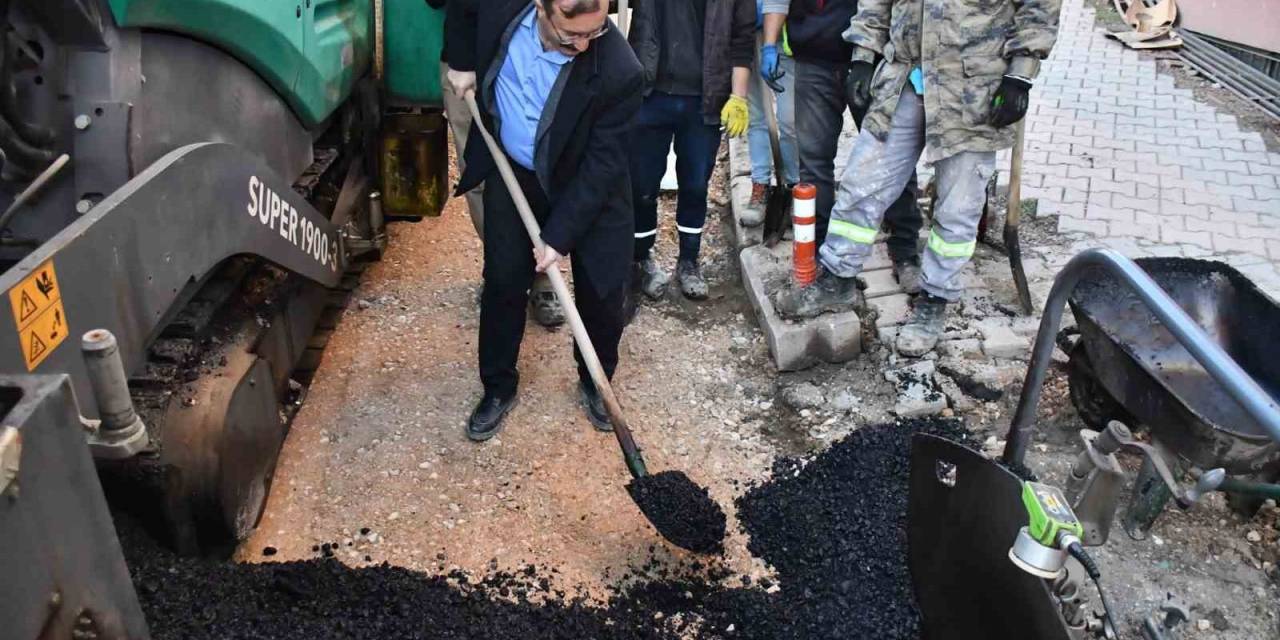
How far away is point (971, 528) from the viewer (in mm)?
2613

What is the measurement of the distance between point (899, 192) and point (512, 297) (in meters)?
1.75

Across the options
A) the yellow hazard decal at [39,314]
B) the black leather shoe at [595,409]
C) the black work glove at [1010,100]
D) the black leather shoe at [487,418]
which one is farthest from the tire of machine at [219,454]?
the black work glove at [1010,100]

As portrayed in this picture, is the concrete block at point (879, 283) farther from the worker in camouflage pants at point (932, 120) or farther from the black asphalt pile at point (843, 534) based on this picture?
the black asphalt pile at point (843, 534)

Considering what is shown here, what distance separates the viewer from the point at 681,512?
10.8 ft

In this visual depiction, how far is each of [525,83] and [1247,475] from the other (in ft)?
8.59

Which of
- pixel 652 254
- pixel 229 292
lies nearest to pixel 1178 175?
pixel 652 254

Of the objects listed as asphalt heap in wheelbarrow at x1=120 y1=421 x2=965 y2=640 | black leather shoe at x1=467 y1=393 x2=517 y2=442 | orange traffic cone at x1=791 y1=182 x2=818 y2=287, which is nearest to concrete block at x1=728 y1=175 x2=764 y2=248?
orange traffic cone at x1=791 y1=182 x2=818 y2=287

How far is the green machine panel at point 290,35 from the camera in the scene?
2.66 meters

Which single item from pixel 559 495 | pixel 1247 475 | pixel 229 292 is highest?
pixel 229 292

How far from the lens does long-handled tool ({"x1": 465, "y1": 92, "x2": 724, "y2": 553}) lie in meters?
3.28

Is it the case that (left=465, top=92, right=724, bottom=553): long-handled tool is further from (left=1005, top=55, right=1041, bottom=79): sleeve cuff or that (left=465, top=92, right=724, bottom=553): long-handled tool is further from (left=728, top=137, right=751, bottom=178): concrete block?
(left=728, top=137, right=751, bottom=178): concrete block

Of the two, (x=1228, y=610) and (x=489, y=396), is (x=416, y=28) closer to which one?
(x=489, y=396)

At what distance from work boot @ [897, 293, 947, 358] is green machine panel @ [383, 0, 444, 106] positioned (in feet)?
7.66

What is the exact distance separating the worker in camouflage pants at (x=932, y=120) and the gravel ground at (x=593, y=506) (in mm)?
325
